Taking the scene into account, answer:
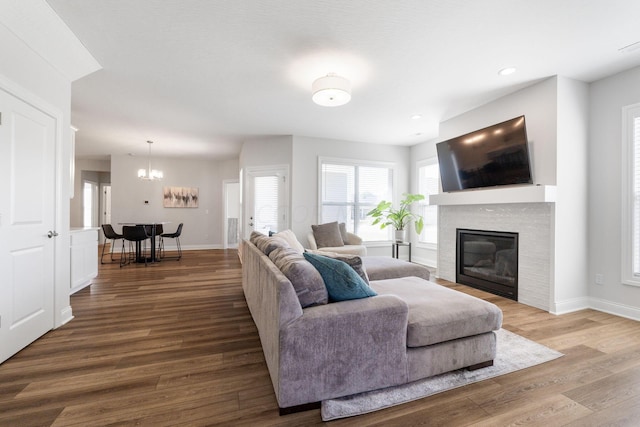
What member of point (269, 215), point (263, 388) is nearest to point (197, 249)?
point (269, 215)

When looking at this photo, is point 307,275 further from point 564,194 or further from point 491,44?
point 564,194

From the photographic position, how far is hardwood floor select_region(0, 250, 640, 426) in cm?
151

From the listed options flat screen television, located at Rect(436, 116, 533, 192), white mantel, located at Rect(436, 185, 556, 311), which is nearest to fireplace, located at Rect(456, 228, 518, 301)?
white mantel, located at Rect(436, 185, 556, 311)

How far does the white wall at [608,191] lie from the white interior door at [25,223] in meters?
5.75

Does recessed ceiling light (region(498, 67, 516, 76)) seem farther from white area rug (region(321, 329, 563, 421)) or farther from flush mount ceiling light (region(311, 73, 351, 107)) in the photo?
white area rug (region(321, 329, 563, 421))

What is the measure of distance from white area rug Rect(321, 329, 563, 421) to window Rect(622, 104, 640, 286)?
5.51 ft

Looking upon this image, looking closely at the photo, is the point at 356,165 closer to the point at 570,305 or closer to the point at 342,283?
the point at 570,305

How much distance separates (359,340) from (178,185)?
7.98 meters

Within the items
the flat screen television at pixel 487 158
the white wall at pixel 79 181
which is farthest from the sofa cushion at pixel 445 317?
the white wall at pixel 79 181

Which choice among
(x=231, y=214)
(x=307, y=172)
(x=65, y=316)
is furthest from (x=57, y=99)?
(x=231, y=214)

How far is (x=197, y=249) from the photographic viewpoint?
818 cm

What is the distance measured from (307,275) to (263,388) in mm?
801

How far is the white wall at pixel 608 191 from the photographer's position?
9.77 ft

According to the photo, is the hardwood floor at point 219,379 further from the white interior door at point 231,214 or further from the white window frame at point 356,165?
the white interior door at point 231,214
